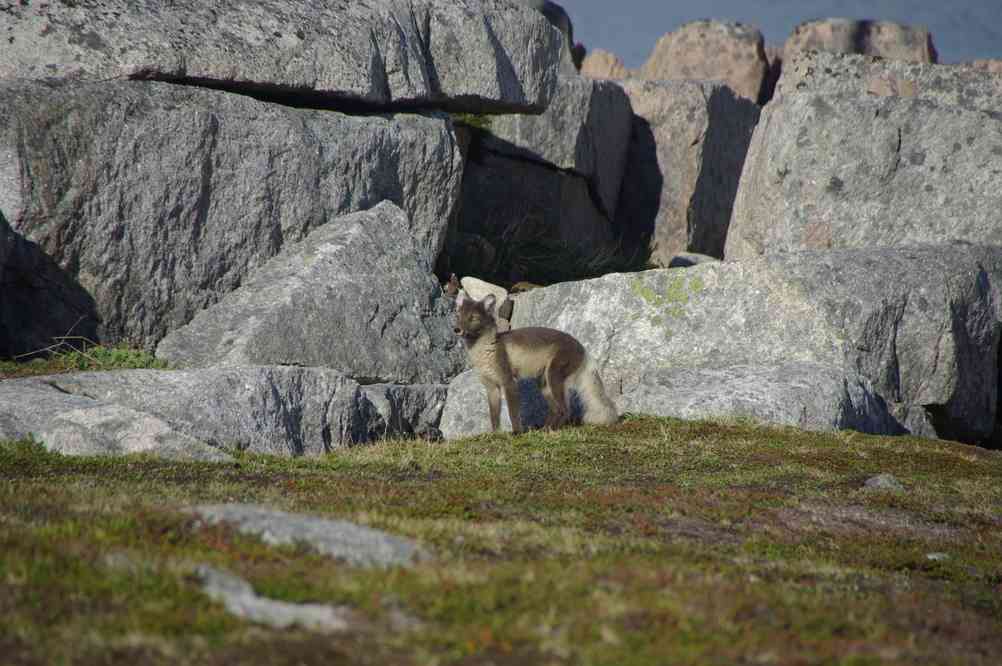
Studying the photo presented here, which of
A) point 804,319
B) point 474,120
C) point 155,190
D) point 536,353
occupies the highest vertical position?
point 474,120

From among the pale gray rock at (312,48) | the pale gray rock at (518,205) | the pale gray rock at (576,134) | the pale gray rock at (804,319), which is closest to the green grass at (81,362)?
the pale gray rock at (312,48)

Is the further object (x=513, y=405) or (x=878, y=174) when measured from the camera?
(x=878, y=174)

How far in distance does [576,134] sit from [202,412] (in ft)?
55.1

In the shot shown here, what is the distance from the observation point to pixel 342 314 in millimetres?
18672

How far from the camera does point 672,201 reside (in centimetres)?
3344

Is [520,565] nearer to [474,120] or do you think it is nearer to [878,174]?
[878,174]

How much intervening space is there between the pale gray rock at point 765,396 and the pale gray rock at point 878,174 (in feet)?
21.1

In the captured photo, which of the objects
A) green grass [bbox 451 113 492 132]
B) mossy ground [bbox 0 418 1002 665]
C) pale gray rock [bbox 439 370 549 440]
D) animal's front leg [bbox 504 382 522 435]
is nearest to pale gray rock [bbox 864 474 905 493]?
mossy ground [bbox 0 418 1002 665]

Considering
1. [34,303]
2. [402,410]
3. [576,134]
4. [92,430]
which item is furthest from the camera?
[576,134]

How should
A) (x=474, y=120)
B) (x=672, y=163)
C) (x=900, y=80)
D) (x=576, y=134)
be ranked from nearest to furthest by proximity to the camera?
(x=900, y=80) → (x=474, y=120) → (x=576, y=134) → (x=672, y=163)

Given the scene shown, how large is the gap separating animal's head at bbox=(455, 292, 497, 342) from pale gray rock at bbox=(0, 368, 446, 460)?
1.51m

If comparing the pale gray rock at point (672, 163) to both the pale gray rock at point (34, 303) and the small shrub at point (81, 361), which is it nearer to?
the small shrub at point (81, 361)

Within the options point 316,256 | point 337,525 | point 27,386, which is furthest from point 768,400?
point 337,525

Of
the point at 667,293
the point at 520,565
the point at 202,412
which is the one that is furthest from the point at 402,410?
the point at 520,565
